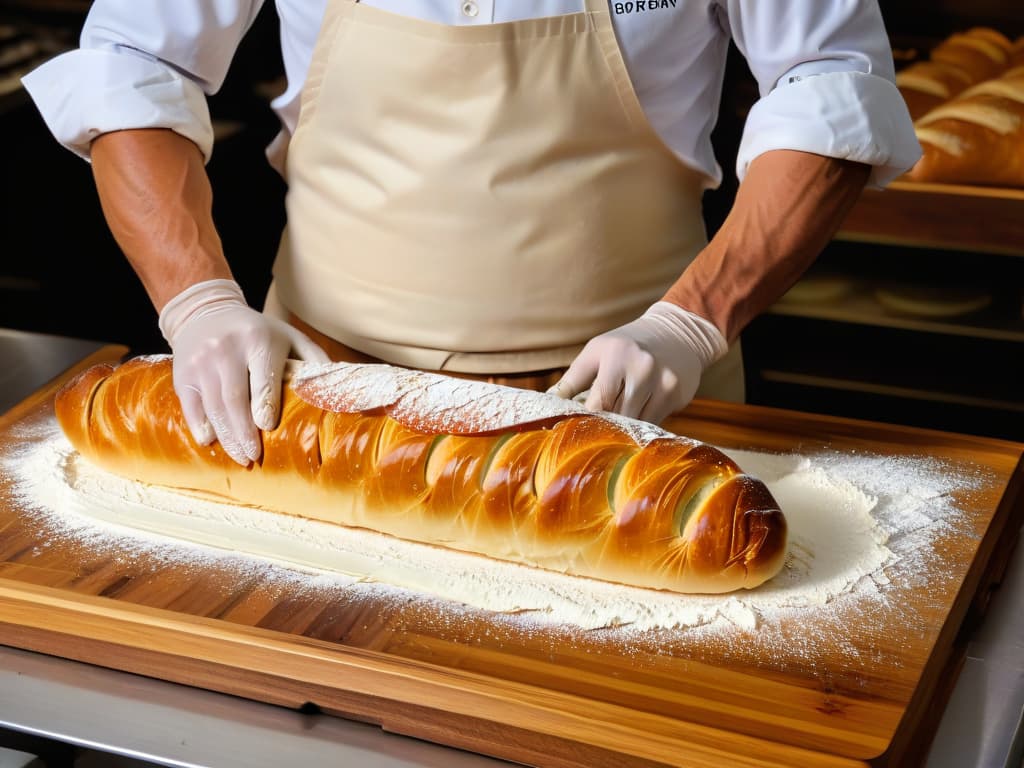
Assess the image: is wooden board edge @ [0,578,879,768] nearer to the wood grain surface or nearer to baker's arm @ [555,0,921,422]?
baker's arm @ [555,0,921,422]

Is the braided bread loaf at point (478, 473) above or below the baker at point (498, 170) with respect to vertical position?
below

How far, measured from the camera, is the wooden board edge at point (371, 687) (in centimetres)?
105

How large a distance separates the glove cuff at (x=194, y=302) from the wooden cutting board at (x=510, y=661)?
34cm

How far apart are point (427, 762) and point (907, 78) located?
7.99 feet

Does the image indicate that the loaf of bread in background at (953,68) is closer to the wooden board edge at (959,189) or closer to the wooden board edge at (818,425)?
the wooden board edge at (959,189)

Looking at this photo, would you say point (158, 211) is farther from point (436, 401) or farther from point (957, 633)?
point (957, 633)

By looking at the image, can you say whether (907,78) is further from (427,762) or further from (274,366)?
(427,762)

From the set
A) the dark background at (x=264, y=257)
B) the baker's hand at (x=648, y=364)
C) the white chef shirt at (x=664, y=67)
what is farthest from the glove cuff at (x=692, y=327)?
the dark background at (x=264, y=257)

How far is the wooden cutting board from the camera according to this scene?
3.50ft

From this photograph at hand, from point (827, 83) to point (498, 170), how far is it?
0.43 meters

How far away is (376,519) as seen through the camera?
1400 millimetres

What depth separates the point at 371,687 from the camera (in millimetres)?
1126

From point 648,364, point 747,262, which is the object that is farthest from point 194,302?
point 747,262

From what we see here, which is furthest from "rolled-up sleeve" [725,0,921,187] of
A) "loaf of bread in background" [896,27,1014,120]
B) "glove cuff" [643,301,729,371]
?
"loaf of bread in background" [896,27,1014,120]
